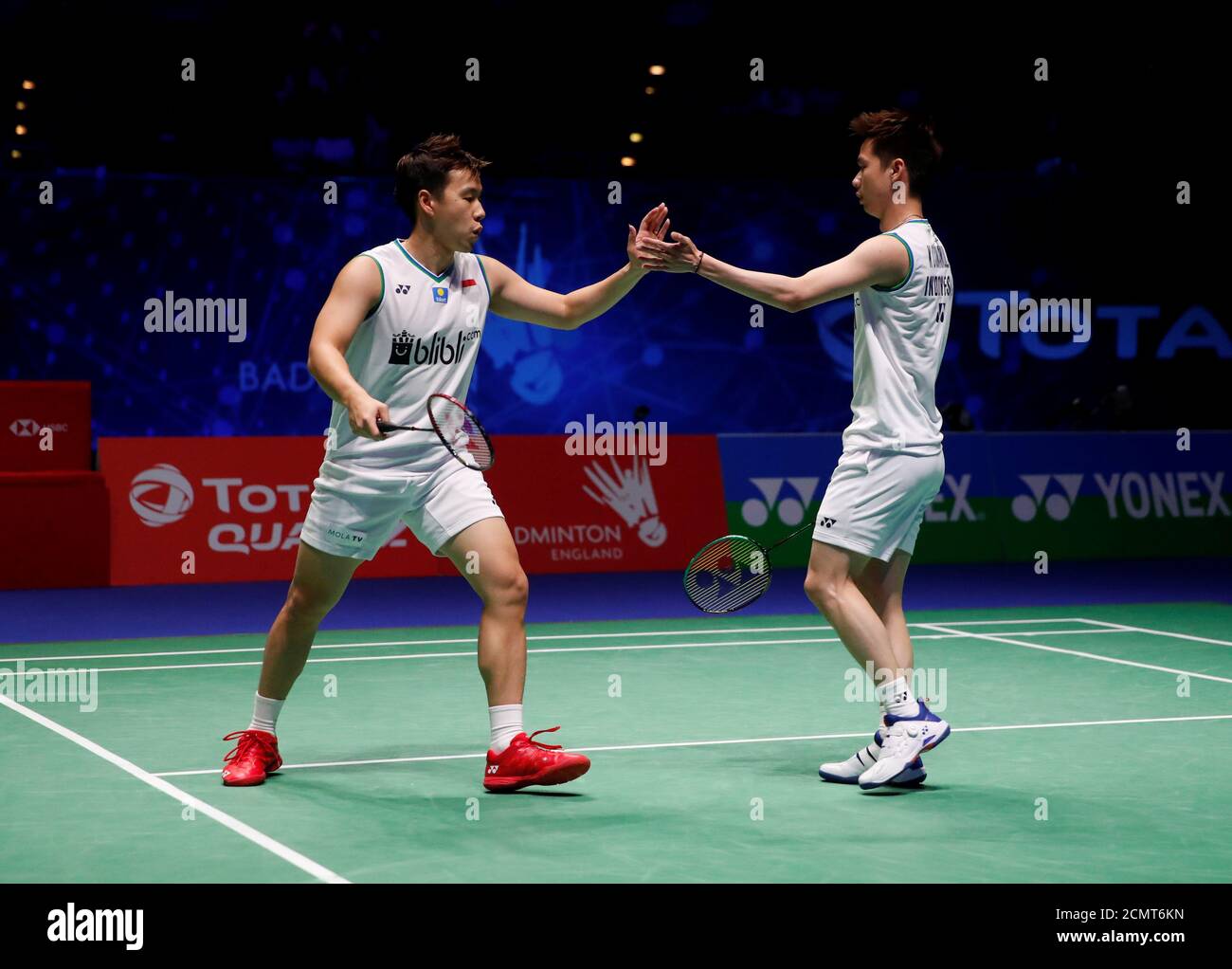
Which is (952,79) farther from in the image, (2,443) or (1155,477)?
(2,443)

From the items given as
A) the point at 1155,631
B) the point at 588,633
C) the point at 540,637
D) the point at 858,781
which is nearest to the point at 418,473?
the point at 858,781

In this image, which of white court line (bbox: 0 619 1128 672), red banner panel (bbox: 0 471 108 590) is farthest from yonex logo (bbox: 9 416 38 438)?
white court line (bbox: 0 619 1128 672)

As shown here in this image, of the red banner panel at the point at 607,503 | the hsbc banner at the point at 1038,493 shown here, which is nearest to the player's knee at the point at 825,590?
the red banner panel at the point at 607,503

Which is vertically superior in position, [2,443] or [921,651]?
[2,443]

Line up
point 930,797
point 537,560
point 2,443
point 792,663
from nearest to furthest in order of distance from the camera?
point 930,797
point 792,663
point 2,443
point 537,560

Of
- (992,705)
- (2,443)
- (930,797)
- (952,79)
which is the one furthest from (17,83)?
(930,797)

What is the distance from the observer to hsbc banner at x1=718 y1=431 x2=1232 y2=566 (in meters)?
13.0

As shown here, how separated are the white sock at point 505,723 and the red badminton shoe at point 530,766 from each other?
2cm

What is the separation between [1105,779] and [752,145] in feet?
52.0

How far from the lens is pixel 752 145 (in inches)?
807

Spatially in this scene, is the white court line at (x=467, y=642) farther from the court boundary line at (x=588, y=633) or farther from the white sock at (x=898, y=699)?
the white sock at (x=898, y=699)

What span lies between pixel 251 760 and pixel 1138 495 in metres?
→ 10.3

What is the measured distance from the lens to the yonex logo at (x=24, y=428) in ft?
38.2
